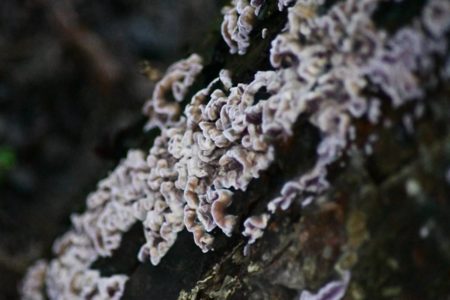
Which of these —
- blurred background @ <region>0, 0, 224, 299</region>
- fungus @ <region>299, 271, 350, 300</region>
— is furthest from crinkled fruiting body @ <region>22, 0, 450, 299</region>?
blurred background @ <region>0, 0, 224, 299</region>

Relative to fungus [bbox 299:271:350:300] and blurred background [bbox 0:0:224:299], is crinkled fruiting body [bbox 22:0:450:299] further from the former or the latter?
blurred background [bbox 0:0:224:299]

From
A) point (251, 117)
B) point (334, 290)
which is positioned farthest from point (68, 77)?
point (334, 290)

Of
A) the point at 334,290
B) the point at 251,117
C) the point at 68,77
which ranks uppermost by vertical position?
the point at 68,77

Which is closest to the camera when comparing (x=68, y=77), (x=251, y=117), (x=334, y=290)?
(x=334, y=290)

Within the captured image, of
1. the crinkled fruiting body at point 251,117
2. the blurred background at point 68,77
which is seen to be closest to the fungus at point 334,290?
the crinkled fruiting body at point 251,117

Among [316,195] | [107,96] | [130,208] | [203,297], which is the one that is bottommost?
[316,195]

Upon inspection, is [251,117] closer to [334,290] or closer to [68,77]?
[334,290]

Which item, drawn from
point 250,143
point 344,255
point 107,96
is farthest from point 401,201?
point 107,96

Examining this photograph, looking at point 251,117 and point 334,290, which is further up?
point 251,117

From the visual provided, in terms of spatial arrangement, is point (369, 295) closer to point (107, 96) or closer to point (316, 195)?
point (316, 195)
